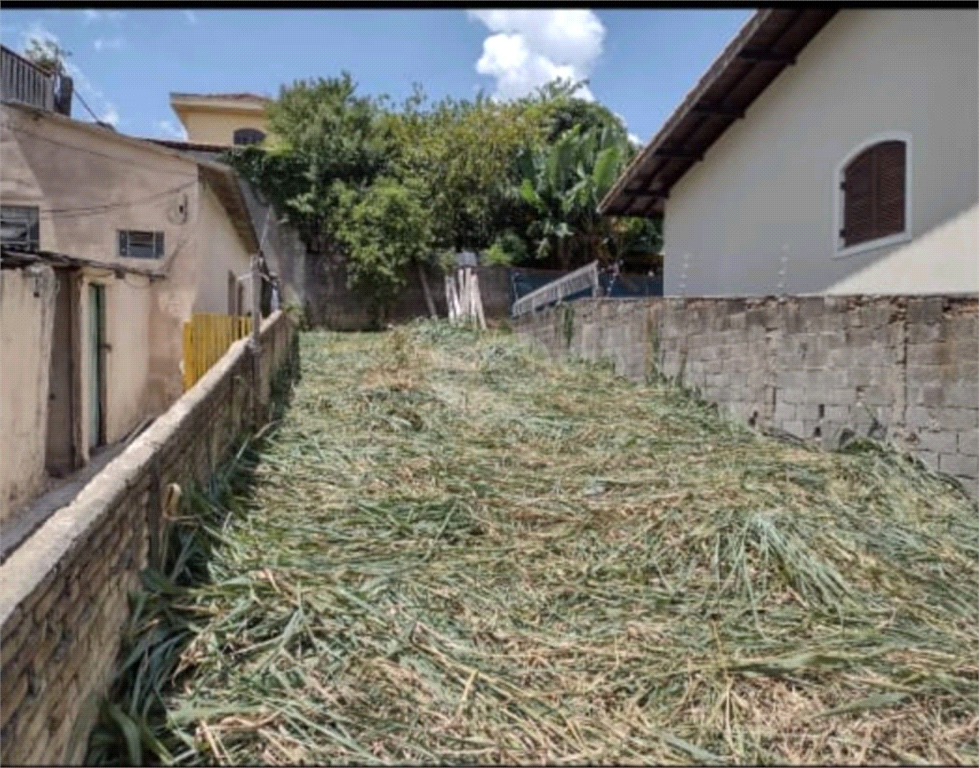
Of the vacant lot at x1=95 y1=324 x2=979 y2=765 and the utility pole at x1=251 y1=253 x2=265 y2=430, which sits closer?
the vacant lot at x1=95 y1=324 x2=979 y2=765

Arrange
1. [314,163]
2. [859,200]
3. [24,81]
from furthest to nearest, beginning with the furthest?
[314,163]
[24,81]
[859,200]

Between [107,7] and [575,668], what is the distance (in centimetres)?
316

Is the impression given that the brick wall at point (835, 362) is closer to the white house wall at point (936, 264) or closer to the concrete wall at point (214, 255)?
the white house wall at point (936, 264)

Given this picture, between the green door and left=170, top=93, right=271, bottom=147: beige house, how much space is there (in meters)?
21.9

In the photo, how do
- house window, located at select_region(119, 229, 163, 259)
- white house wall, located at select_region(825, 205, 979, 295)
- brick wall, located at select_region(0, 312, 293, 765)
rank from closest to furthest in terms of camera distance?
brick wall, located at select_region(0, 312, 293, 765)
white house wall, located at select_region(825, 205, 979, 295)
house window, located at select_region(119, 229, 163, 259)

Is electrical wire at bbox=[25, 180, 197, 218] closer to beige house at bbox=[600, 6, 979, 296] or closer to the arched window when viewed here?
beige house at bbox=[600, 6, 979, 296]

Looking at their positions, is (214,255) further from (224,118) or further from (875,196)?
(224,118)

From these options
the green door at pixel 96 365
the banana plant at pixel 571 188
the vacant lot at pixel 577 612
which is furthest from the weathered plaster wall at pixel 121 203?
the banana plant at pixel 571 188

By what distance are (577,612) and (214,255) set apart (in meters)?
11.6

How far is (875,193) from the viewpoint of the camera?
7668 mm

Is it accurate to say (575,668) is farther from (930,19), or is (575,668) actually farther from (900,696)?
(930,19)

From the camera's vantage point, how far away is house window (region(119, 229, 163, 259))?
462 inches

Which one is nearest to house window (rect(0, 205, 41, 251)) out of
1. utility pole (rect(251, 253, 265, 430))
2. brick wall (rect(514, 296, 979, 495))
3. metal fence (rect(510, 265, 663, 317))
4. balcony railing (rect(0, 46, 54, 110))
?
balcony railing (rect(0, 46, 54, 110))

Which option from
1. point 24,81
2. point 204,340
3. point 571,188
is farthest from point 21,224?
point 571,188
